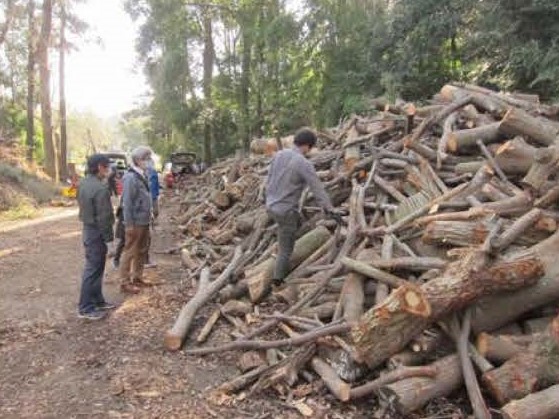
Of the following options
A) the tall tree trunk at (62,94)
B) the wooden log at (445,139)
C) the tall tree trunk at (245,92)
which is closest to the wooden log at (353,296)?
the wooden log at (445,139)

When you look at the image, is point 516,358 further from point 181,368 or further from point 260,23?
point 260,23

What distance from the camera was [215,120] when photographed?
27.8m

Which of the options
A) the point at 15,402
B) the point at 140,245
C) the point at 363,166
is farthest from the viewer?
the point at 363,166

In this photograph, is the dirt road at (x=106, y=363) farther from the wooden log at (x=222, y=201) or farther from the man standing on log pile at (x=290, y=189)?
the wooden log at (x=222, y=201)

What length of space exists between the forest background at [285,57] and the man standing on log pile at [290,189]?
27.8 ft

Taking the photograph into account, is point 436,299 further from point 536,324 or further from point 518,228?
point 518,228

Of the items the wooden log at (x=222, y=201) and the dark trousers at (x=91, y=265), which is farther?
the wooden log at (x=222, y=201)

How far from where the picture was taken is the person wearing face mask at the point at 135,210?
24.6ft

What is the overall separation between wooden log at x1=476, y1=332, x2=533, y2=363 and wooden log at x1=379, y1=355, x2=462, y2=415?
10.7 inches

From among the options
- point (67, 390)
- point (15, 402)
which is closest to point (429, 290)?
point (67, 390)

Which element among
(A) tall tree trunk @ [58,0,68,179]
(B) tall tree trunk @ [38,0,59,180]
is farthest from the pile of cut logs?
(A) tall tree trunk @ [58,0,68,179]

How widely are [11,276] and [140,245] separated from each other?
9.87 ft

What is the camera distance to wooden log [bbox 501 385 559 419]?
4.02 meters

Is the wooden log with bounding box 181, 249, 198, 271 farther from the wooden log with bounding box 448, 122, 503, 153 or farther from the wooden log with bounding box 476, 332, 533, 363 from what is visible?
the wooden log with bounding box 476, 332, 533, 363
